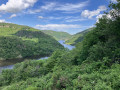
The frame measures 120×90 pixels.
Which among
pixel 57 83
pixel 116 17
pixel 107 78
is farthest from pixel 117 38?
pixel 57 83

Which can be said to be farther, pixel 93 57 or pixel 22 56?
pixel 22 56

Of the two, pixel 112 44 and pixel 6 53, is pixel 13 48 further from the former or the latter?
pixel 112 44

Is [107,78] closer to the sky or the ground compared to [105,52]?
closer to the ground

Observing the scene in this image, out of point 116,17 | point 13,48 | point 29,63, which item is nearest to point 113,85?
point 116,17

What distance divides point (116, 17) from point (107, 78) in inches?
460

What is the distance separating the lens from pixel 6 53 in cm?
12119

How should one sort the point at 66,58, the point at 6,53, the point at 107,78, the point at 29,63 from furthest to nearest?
the point at 6,53 → the point at 29,63 → the point at 66,58 → the point at 107,78

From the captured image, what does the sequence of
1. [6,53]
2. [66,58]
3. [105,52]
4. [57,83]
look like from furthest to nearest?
[6,53], [66,58], [105,52], [57,83]

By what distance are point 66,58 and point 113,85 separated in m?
20.6

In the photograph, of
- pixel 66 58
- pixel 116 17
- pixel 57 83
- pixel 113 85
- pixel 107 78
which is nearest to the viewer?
pixel 113 85

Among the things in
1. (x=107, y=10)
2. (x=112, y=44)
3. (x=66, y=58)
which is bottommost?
(x=66, y=58)

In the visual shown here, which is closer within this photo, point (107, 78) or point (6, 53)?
point (107, 78)

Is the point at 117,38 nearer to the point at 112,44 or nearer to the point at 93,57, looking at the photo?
the point at 112,44

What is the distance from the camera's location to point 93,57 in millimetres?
16188
